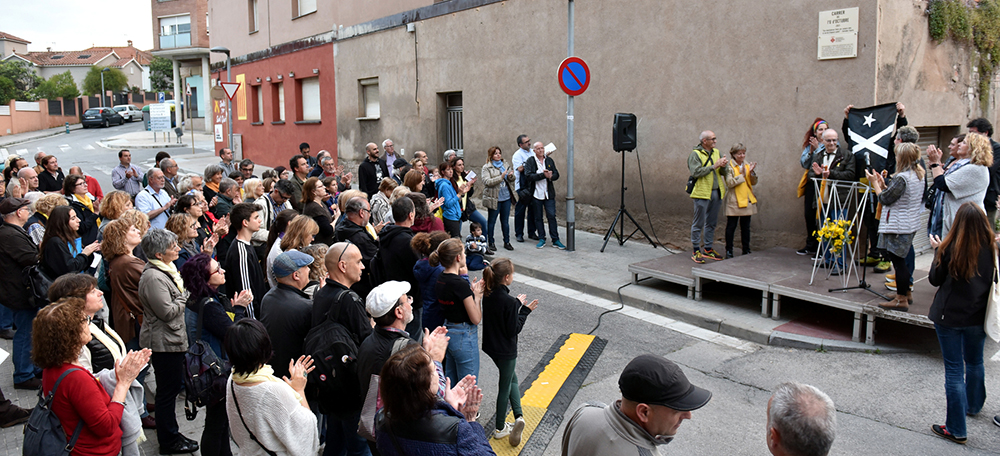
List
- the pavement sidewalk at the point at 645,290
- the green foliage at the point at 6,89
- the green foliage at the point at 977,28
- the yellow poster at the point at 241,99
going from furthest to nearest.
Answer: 1. the green foliage at the point at 6,89
2. the yellow poster at the point at 241,99
3. the green foliage at the point at 977,28
4. the pavement sidewalk at the point at 645,290

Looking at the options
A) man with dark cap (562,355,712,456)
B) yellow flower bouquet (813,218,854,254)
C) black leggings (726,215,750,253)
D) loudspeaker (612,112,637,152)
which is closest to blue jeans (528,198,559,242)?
loudspeaker (612,112,637,152)

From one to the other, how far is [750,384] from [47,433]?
206 inches

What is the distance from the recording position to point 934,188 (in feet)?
24.6

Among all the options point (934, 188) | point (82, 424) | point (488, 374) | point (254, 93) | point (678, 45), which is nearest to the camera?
point (82, 424)

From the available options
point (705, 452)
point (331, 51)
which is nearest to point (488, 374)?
point (705, 452)

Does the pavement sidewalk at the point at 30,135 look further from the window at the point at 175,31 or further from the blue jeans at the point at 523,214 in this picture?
the blue jeans at the point at 523,214

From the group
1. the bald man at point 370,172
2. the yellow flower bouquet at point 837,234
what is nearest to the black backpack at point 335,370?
the yellow flower bouquet at point 837,234

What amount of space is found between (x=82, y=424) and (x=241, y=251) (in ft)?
7.65

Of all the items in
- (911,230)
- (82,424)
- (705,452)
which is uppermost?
(911,230)

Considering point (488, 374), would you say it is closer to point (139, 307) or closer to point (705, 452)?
point (705, 452)

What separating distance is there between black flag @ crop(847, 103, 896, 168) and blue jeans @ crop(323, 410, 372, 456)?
23.4ft

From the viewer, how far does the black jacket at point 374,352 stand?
3.56m

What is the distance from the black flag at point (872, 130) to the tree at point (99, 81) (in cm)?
6743

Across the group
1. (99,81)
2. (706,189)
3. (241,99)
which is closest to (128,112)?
(99,81)
